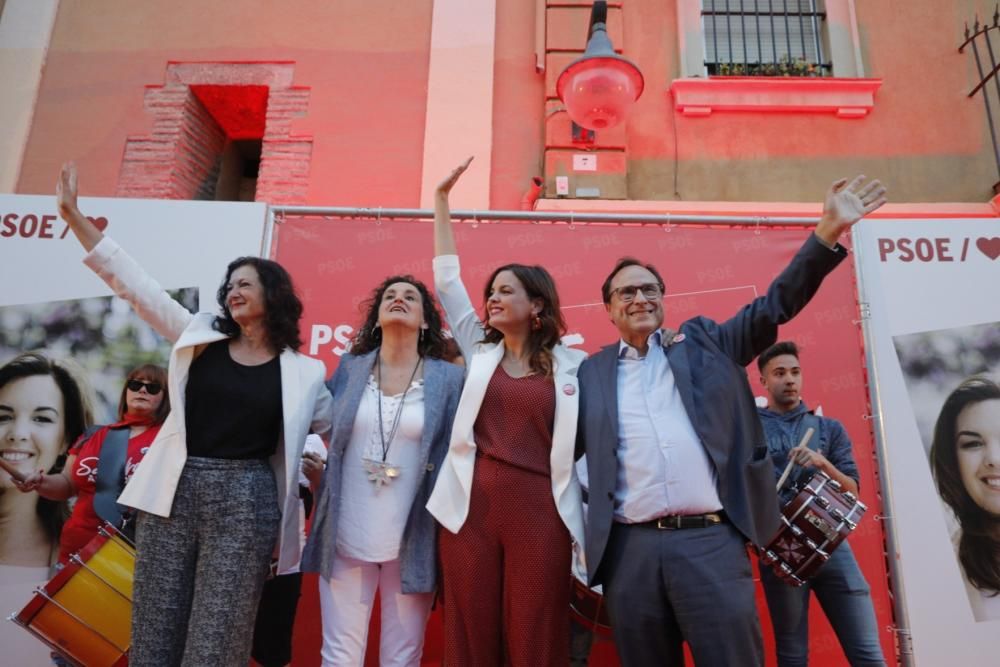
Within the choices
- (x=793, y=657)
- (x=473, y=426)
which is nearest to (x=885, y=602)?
(x=793, y=657)

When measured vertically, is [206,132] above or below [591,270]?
above

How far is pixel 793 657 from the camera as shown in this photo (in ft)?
9.52

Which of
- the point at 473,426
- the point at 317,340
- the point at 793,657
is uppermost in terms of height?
the point at 317,340

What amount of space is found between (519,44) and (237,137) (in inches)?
106

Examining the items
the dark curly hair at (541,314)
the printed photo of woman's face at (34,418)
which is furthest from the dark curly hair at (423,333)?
the printed photo of woman's face at (34,418)

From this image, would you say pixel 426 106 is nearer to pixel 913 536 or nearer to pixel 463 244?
pixel 463 244

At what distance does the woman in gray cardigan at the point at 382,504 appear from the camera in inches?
89.8

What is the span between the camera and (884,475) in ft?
10.9

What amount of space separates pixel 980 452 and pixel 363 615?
9.99 ft

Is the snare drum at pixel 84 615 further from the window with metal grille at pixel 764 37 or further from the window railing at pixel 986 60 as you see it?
the window railing at pixel 986 60

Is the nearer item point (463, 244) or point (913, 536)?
point (913, 536)

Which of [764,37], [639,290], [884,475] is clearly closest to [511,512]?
[639,290]

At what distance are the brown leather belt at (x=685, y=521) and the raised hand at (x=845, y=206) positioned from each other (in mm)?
882

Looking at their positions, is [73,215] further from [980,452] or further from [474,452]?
[980,452]
